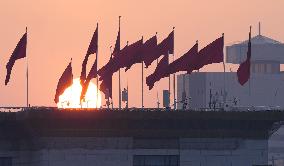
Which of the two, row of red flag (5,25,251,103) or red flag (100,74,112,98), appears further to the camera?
red flag (100,74,112,98)

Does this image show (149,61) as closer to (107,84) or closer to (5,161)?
(107,84)

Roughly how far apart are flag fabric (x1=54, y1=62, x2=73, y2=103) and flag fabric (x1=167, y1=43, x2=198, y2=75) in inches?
279

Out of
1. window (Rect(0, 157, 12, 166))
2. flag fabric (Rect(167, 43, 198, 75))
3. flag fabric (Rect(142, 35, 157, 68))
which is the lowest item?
window (Rect(0, 157, 12, 166))

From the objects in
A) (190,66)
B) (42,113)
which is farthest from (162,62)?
(42,113)

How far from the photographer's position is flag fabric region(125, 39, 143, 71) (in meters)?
101

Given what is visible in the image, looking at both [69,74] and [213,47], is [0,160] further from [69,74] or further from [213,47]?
[213,47]

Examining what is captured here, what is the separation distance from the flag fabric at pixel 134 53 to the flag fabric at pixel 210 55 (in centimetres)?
346

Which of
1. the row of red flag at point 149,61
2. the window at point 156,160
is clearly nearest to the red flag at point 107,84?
the row of red flag at point 149,61

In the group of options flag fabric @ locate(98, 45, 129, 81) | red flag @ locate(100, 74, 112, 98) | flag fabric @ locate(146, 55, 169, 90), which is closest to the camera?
flag fabric @ locate(146, 55, 169, 90)

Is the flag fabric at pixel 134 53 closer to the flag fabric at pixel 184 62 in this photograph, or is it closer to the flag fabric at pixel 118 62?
the flag fabric at pixel 118 62

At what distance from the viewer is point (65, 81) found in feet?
338

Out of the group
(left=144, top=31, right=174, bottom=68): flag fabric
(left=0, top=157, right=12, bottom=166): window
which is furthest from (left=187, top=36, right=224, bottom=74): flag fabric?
(left=0, top=157, right=12, bottom=166): window

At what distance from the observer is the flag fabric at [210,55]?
10075cm

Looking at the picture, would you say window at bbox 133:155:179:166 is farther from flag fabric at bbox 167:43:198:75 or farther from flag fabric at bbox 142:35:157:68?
flag fabric at bbox 142:35:157:68
